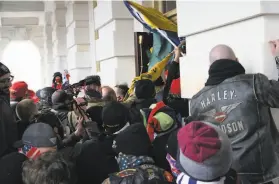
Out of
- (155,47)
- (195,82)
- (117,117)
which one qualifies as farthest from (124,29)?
(117,117)

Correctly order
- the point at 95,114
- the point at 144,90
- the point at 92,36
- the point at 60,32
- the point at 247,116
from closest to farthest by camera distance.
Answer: the point at 247,116
the point at 95,114
the point at 144,90
the point at 92,36
the point at 60,32

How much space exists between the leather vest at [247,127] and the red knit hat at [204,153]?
59 centimetres

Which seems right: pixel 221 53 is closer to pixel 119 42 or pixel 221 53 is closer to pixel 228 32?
pixel 228 32

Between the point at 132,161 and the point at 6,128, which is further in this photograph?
the point at 6,128

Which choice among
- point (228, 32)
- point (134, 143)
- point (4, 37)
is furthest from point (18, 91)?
point (4, 37)

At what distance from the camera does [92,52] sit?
7.94m

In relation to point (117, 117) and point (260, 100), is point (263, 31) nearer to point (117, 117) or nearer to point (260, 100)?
point (260, 100)

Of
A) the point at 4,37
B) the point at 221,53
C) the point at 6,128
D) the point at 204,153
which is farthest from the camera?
the point at 4,37

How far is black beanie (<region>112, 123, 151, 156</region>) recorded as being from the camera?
197 cm

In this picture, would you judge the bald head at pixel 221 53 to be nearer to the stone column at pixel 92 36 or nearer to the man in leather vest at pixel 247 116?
the man in leather vest at pixel 247 116

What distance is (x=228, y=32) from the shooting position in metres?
2.67

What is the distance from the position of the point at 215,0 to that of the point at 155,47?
183 centimetres

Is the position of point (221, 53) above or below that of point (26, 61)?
below

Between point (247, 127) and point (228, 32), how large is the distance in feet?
2.49
